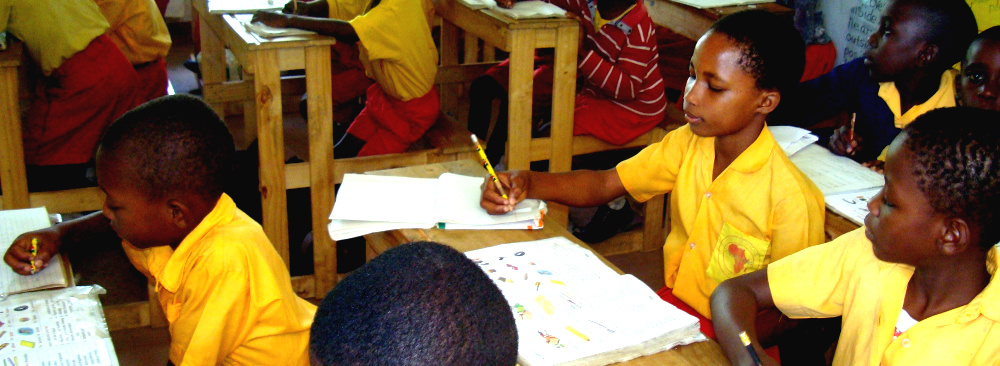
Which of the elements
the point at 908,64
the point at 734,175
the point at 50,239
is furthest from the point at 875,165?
the point at 50,239

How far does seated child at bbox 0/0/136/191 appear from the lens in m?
2.66

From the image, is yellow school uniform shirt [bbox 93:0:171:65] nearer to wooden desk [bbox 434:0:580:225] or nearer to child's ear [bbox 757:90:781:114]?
wooden desk [bbox 434:0:580:225]

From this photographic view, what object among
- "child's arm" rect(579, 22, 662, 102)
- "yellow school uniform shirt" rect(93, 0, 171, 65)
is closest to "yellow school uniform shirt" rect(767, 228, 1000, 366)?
"child's arm" rect(579, 22, 662, 102)

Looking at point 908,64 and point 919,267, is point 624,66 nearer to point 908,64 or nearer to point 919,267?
point 908,64

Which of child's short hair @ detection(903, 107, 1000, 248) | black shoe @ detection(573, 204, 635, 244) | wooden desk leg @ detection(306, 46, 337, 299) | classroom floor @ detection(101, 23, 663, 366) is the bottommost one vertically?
classroom floor @ detection(101, 23, 663, 366)

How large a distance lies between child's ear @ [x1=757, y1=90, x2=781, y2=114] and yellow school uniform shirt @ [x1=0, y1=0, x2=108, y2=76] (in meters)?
2.07

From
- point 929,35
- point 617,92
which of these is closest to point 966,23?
point 929,35

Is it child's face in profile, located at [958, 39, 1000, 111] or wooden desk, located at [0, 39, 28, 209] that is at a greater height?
child's face in profile, located at [958, 39, 1000, 111]

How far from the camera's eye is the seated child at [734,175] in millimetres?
1654

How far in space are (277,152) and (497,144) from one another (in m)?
0.95

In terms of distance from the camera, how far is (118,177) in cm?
146

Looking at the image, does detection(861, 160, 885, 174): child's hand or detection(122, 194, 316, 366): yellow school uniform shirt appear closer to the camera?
detection(122, 194, 316, 366): yellow school uniform shirt

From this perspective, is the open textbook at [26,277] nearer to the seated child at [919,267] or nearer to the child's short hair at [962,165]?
the seated child at [919,267]

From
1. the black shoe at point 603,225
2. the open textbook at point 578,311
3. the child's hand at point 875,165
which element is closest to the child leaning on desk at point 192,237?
the open textbook at point 578,311
